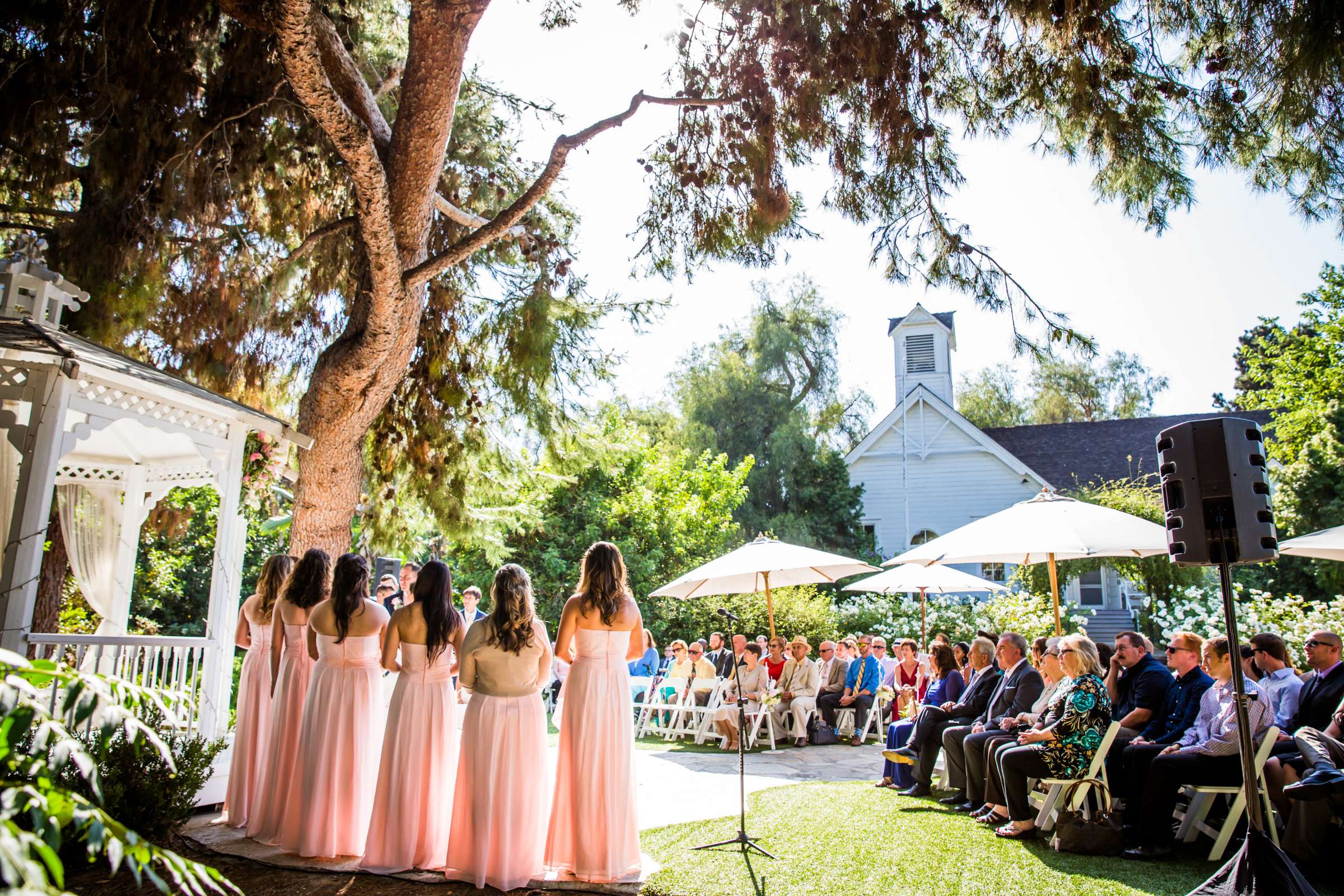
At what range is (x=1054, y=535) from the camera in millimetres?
8258

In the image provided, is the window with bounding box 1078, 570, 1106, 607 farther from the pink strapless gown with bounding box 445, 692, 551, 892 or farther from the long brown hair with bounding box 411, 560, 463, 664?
the long brown hair with bounding box 411, 560, 463, 664

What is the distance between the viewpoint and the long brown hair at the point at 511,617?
5379 mm

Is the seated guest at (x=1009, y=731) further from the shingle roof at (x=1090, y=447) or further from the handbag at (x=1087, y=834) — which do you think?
the shingle roof at (x=1090, y=447)

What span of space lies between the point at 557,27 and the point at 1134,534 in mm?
7082

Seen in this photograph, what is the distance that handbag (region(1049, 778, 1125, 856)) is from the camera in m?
6.06

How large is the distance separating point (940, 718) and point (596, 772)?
14.4 feet

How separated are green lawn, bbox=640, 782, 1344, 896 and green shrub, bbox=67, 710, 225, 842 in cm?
306

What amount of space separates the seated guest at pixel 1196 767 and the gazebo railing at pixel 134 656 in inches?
252

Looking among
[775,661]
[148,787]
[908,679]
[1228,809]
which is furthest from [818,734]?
[148,787]

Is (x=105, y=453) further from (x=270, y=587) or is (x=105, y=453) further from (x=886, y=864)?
(x=886, y=864)

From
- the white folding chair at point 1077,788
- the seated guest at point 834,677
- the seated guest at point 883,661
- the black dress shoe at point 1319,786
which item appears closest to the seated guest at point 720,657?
Answer: the seated guest at point 834,677

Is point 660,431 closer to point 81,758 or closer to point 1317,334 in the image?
point 1317,334

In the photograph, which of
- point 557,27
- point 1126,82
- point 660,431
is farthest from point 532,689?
point 660,431

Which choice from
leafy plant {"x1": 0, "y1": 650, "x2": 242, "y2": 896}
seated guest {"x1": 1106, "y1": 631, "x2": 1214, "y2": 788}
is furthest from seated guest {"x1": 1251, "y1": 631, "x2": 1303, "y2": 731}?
leafy plant {"x1": 0, "y1": 650, "x2": 242, "y2": 896}
